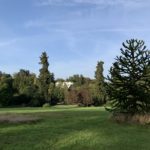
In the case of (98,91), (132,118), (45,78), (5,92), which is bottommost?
(132,118)

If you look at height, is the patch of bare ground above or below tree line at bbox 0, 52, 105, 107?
below

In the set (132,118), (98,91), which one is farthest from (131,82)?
(98,91)

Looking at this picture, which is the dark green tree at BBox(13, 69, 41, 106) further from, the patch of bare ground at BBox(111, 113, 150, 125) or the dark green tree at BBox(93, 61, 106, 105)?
the patch of bare ground at BBox(111, 113, 150, 125)

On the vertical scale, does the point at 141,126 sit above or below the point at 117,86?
below

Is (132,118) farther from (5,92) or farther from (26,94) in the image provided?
(5,92)

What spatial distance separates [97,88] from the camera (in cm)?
9788

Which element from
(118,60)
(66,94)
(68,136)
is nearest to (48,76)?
(66,94)

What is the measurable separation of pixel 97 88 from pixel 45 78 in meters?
12.9

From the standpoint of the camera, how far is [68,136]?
20.0 m

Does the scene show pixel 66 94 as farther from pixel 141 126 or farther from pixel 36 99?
pixel 141 126

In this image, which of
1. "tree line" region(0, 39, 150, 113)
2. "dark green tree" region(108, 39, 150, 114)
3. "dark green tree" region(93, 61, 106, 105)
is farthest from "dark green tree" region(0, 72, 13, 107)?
"dark green tree" region(108, 39, 150, 114)

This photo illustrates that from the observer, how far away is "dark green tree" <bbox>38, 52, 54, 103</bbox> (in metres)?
96.9

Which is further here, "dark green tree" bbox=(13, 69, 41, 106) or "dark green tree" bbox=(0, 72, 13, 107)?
"dark green tree" bbox=(13, 69, 41, 106)

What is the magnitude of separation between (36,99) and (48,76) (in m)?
8.42
